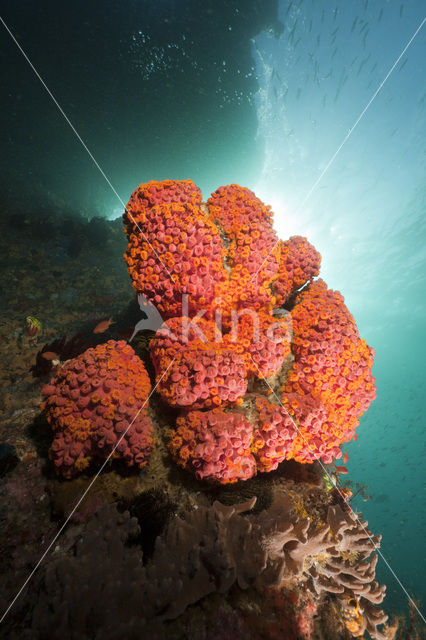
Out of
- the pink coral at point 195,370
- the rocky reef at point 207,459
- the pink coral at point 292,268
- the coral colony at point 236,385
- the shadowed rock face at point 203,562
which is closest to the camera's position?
the shadowed rock face at point 203,562

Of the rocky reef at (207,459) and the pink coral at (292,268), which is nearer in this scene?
the rocky reef at (207,459)

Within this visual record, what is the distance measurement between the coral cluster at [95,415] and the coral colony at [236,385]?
18 millimetres

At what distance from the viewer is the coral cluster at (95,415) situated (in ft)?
10.7

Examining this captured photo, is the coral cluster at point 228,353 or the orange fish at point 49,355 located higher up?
the coral cluster at point 228,353

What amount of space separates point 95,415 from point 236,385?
202 cm

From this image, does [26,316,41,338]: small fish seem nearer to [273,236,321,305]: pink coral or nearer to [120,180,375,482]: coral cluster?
[120,180,375,482]: coral cluster

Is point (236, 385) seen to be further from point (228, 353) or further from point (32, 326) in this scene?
point (32, 326)

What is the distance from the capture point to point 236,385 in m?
3.53

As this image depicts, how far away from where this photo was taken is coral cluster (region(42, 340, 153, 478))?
326 centimetres

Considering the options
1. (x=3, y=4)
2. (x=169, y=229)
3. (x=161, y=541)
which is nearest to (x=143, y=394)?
(x=161, y=541)

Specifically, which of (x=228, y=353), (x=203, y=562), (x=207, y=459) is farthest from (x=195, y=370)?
(x=203, y=562)

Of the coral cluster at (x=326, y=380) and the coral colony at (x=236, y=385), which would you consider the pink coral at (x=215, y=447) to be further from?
the coral cluster at (x=326, y=380)

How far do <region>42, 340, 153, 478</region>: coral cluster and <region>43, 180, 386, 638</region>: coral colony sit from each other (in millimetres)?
18

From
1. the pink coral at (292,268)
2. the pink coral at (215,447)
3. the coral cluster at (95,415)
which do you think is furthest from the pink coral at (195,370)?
the pink coral at (292,268)
